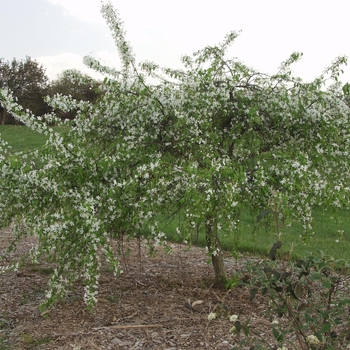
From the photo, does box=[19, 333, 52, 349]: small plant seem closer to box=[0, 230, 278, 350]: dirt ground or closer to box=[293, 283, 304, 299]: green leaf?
box=[0, 230, 278, 350]: dirt ground

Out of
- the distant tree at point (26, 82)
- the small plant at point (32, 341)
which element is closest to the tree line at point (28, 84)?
the distant tree at point (26, 82)

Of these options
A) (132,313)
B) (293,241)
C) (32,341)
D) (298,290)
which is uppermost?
Result: (293,241)

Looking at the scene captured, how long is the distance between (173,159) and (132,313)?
170cm

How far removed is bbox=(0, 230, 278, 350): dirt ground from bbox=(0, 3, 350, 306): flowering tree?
1.41ft

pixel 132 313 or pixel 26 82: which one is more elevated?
pixel 26 82

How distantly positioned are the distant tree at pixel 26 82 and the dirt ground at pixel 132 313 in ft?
92.9

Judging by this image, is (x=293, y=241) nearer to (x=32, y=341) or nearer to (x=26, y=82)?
(x=32, y=341)

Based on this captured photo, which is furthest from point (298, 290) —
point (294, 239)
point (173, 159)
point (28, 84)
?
point (28, 84)

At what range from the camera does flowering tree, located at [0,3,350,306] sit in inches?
→ 155

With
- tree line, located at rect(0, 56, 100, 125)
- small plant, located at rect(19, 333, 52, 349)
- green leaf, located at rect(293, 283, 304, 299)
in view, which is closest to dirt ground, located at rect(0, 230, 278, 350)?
small plant, located at rect(19, 333, 52, 349)

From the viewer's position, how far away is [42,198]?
4285 mm

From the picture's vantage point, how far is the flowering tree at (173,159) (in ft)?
12.9

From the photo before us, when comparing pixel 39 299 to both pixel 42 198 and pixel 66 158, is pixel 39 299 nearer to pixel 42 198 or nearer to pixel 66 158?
pixel 42 198

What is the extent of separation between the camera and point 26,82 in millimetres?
33219
